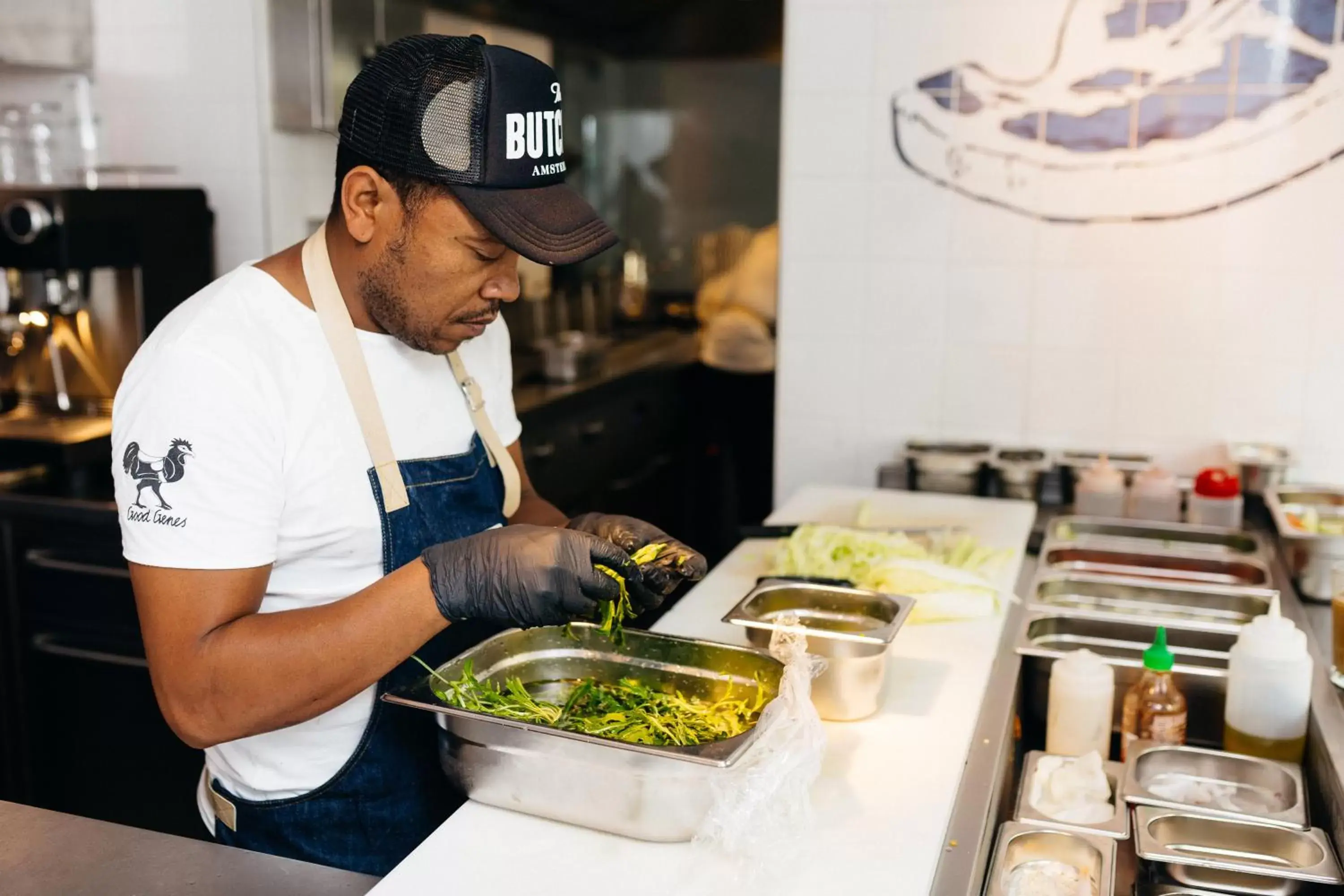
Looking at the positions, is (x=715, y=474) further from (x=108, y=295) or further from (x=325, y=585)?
(x=325, y=585)

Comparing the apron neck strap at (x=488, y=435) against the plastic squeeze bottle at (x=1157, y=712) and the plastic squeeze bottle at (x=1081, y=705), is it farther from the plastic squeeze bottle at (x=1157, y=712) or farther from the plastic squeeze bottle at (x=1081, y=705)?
the plastic squeeze bottle at (x=1157, y=712)

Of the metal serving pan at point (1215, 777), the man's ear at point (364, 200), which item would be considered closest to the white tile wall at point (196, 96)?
the man's ear at point (364, 200)

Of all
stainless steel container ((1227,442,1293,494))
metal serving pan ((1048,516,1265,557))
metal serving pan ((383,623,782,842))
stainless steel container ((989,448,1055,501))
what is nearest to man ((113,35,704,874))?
metal serving pan ((383,623,782,842))

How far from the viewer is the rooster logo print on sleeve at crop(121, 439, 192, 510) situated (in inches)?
62.0

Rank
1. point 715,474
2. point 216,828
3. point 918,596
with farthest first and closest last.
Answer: point 715,474 < point 918,596 < point 216,828

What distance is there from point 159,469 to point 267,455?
140 millimetres

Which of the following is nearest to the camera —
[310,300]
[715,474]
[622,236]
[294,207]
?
[310,300]

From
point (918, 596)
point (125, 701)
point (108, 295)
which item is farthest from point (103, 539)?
point (918, 596)

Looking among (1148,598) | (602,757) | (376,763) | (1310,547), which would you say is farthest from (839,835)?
(1310,547)

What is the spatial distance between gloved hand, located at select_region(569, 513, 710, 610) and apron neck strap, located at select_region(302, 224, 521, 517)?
291mm

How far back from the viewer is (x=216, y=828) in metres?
1.93

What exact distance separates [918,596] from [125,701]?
2.11m

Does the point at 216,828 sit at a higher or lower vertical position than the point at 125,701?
higher

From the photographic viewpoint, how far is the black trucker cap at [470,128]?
1622 millimetres
